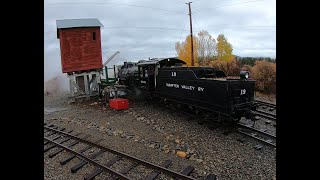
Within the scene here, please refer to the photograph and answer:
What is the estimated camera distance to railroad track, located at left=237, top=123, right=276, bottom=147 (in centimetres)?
949

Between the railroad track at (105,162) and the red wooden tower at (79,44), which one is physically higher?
the red wooden tower at (79,44)

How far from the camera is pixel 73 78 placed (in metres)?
20.8

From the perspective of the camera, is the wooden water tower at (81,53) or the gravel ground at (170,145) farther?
the wooden water tower at (81,53)

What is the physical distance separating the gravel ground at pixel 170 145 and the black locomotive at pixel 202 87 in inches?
38.0

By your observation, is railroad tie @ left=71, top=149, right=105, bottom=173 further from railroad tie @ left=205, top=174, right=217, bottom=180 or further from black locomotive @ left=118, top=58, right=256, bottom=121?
black locomotive @ left=118, top=58, right=256, bottom=121

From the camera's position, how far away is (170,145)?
9.48m

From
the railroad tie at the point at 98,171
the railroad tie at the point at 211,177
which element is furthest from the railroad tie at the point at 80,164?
the railroad tie at the point at 211,177

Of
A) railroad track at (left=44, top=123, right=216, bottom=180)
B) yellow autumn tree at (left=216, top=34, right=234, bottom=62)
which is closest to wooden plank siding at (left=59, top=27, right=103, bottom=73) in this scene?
railroad track at (left=44, top=123, right=216, bottom=180)

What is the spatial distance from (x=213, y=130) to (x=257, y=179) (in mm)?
4059

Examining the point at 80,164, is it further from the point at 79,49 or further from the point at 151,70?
the point at 79,49

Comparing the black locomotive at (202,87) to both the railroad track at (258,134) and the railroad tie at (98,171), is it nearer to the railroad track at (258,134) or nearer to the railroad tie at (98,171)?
the railroad track at (258,134)

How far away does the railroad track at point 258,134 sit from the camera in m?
9.49
